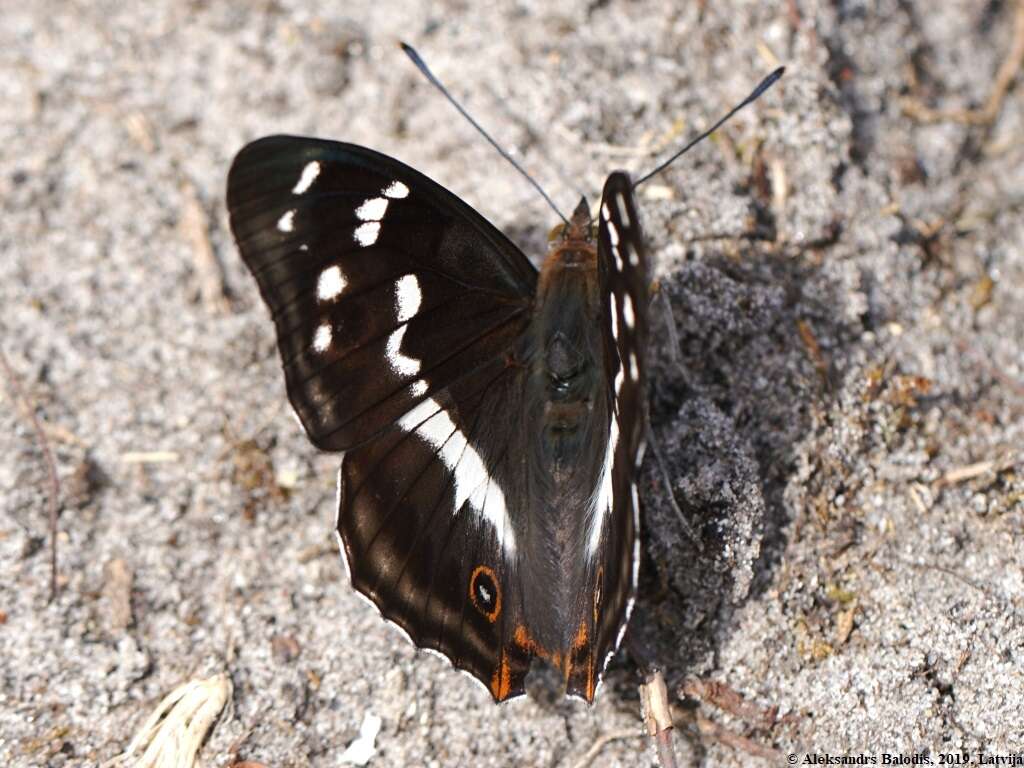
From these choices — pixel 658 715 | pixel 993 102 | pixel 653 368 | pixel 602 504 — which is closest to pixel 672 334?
pixel 653 368

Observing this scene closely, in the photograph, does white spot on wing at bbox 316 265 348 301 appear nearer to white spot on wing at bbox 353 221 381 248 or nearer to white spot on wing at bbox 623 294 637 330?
white spot on wing at bbox 353 221 381 248

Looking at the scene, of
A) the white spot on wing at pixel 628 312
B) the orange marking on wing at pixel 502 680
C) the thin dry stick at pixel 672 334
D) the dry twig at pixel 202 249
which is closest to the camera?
the white spot on wing at pixel 628 312

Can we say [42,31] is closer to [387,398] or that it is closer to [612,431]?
[387,398]

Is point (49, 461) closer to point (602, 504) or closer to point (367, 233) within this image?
point (367, 233)

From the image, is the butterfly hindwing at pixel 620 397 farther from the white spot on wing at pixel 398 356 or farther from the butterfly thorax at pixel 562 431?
the white spot on wing at pixel 398 356

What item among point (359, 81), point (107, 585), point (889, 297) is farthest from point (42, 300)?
point (889, 297)

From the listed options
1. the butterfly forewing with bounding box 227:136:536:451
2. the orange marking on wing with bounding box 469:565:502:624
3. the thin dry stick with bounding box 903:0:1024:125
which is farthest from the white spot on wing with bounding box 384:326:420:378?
the thin dry stick with bounding box 903:0:1024:125

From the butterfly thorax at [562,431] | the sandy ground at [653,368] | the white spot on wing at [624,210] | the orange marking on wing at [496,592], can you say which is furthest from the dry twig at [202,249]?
the white spot on wing at [624,210]
